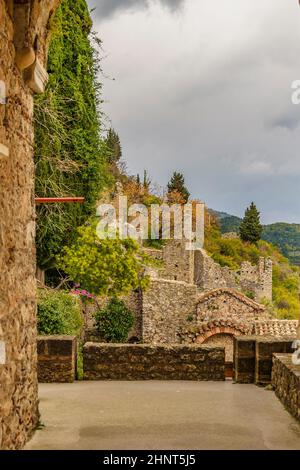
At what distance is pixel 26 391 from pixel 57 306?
8308 millimetres

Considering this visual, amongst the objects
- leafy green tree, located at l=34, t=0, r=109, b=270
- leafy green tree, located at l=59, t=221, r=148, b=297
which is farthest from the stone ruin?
leafy green tree, located at l=34, t=0, r=109, b=270

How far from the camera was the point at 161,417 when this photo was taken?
5.66 m

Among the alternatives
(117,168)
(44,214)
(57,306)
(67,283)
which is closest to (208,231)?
(117,168)

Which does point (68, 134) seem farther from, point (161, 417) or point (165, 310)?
point (161, 417)

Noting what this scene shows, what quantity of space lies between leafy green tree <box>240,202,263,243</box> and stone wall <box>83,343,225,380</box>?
41.4 meters

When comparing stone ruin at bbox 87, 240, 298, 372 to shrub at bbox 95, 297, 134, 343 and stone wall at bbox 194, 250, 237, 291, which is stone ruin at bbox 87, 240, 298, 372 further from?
stone wall at bbox 194, 250, 237, 291

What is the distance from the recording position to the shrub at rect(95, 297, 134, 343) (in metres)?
21.3

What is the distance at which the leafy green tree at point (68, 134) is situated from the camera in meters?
15.7

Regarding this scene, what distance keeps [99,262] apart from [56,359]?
10.2 metres

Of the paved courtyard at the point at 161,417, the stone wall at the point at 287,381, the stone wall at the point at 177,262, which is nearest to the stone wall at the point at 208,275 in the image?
the stone wall at the point at 177,262

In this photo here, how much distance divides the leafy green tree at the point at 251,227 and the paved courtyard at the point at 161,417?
4188 centimetres

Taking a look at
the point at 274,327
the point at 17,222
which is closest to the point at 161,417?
the point at 17,222

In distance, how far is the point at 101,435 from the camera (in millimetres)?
4938
